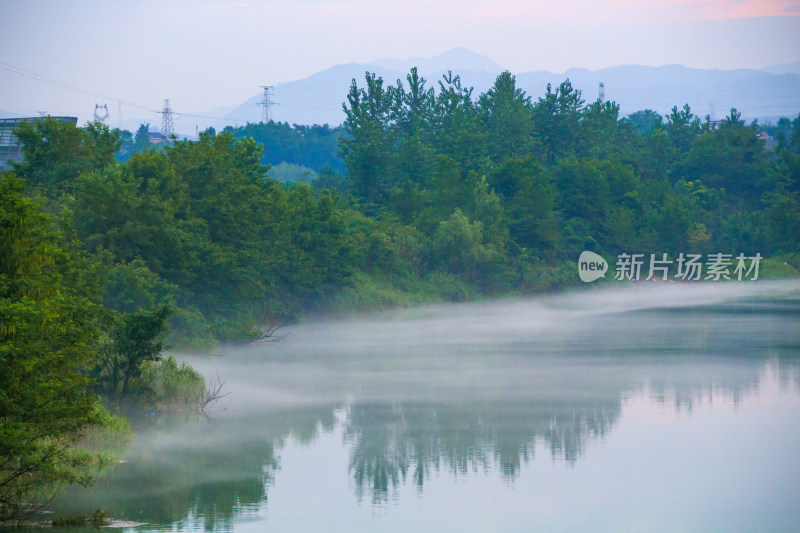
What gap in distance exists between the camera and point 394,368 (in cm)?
3234

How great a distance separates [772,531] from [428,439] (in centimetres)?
816

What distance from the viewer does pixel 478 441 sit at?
2106 cm

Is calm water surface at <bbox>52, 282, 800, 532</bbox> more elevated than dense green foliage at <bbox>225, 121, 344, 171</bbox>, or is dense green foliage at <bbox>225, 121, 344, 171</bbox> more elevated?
dense green foliage at <bbox>225, 121, 344, 171</bbox>

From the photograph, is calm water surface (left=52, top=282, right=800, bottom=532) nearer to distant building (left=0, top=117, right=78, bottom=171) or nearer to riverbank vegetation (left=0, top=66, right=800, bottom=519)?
riverbank vegetation (left=0, top=66, right=800, bottom=519)

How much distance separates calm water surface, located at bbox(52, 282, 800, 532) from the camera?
15.9m

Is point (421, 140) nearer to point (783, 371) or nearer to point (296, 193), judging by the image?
point (296, 193)

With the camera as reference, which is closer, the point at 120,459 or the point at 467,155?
the point at 120,459

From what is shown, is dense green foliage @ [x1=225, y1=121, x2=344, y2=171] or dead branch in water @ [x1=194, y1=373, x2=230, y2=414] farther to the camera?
dense green foliage @ [x1=225, y1=121, x2=344, y2=171]

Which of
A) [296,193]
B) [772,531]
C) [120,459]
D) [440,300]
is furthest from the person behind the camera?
[440,300]

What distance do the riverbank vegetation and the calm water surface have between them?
6.61 ft

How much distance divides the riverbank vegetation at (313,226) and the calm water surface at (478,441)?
202 centimetres

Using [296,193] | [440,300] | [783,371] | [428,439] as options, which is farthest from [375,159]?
[428,439]

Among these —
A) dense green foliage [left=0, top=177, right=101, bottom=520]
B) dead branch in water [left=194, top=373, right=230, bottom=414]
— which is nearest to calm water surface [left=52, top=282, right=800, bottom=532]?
dead branch in water [left=194, top=373, right=230, bottom=414]

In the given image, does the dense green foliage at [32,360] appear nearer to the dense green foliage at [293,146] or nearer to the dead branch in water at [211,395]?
the dead branch in water at [211,395]
